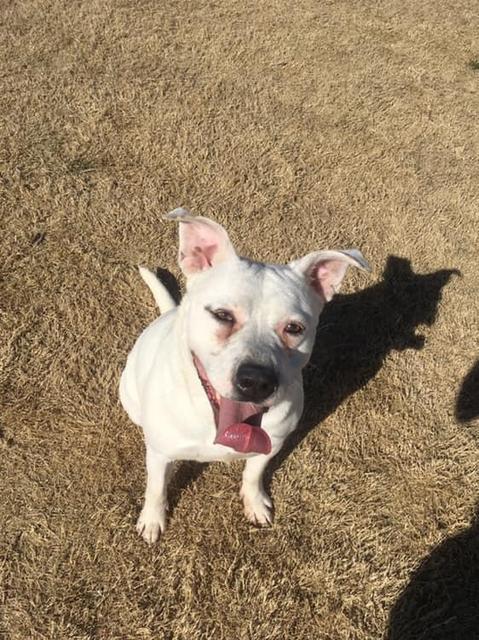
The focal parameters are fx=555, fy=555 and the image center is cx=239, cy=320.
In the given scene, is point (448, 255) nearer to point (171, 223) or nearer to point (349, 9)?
point (171, 223)

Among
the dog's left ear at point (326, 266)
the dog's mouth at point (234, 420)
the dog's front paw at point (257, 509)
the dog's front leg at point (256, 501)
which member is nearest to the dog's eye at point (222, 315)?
the dog's mouth at point (234, 420)

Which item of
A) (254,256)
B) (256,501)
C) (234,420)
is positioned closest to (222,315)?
(234,420)

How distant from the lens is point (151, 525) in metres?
3.12

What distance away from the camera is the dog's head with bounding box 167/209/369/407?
7.12ft

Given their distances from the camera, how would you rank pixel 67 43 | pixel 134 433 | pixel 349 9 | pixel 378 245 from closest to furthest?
pixel 134 433 < pixel 378 245 < pixel 67 43 < pixel 349 9

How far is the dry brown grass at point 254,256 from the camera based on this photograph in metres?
3.06

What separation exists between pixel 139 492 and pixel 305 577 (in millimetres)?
1075

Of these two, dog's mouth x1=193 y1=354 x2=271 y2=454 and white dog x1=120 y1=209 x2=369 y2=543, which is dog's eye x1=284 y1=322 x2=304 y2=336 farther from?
dog's mouth x1=193 y1=354 x2=271 y2=454

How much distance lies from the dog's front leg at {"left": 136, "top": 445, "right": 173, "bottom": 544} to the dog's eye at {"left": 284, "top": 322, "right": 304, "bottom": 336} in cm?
97

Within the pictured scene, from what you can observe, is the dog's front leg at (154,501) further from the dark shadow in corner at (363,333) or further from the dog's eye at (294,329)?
the dog's eye at (294,329)

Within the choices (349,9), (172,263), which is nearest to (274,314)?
(172,263)

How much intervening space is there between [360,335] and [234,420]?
208 centimetres

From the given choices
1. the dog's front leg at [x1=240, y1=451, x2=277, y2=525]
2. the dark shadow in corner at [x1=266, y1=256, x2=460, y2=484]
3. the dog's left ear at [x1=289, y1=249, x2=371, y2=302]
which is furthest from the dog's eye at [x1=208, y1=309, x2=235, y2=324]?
the dark shadow in corner at [x1=266, y1=256, x2=460, y2=484]

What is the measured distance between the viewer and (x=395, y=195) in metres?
5.27
